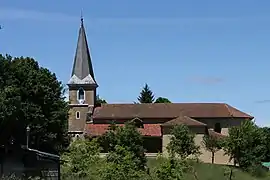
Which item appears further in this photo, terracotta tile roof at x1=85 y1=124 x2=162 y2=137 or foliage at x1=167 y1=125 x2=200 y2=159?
terracotta tile roof at x1=85 y1=124 x2=162 y2=137

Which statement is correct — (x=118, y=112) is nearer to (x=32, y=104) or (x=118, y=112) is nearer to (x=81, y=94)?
(x=81, y=94)

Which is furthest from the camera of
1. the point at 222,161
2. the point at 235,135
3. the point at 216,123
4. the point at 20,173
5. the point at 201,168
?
the point at 216,123

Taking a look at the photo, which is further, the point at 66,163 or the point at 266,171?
the point at 266,171

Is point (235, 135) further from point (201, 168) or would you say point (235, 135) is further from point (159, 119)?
point (159, 119)

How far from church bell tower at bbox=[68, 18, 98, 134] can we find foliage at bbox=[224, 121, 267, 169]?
2424cm

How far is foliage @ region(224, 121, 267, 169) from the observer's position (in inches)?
2544

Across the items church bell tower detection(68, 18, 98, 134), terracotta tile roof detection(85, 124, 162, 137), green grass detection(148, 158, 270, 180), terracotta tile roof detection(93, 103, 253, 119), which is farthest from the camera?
church bell tower detection(68, 18, 98, 134)

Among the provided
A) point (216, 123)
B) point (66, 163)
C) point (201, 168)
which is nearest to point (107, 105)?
point (216, 123)

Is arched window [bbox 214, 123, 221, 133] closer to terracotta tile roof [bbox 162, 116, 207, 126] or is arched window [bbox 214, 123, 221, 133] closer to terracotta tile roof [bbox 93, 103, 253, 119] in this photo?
terracotta tile roof [bbox 93, 103, 253, 119]

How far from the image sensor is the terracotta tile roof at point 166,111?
3307 inches

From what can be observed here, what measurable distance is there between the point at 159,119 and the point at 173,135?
15.4 meters

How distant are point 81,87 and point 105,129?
9.36 metres

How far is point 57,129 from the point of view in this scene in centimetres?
6062

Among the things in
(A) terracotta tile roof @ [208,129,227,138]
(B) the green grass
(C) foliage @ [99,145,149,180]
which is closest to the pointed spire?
(A) terracotta tile roof @ [208,129,227,138]
